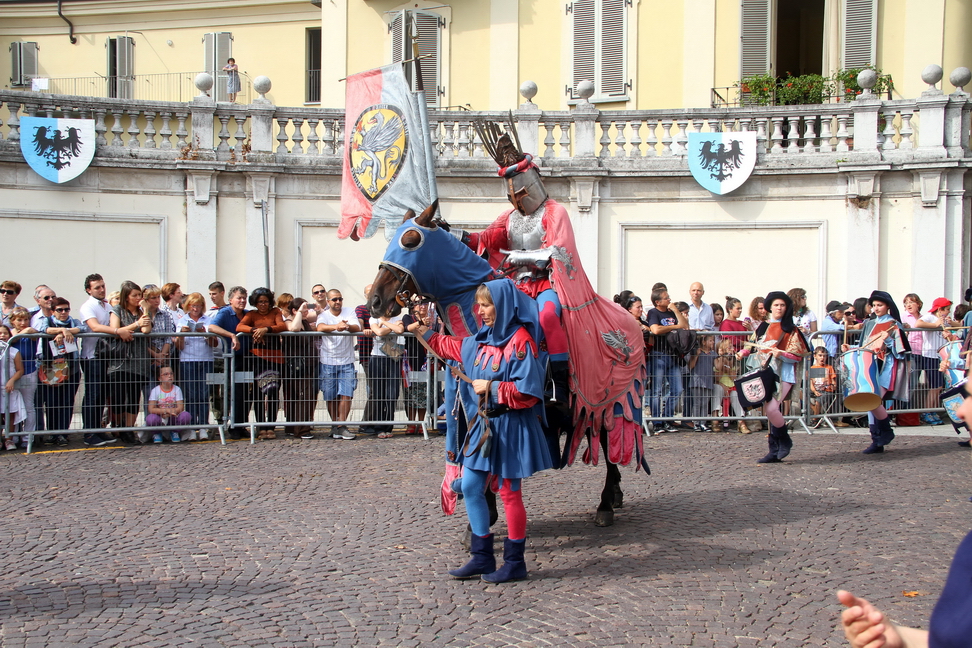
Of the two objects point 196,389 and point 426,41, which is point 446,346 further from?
point 426,41

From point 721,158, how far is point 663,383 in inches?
204

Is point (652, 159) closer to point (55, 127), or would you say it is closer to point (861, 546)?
point (55, 127)

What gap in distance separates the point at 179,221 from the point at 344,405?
5.88 metres

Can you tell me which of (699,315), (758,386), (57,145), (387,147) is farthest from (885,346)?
(57,145)

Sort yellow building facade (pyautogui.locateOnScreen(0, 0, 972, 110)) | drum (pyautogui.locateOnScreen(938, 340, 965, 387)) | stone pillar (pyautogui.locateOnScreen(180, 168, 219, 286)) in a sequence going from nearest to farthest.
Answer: drum (pyautogui.locateOnScreen(938, 340, 965, 387)), stone pillar (pyautogui.locateOnScreen(180, 168, 219, 286)), yellow building facade (pyautogui.locateOnScreen(0, 0, 972, 110))

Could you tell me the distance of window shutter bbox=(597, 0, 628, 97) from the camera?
67.0ft

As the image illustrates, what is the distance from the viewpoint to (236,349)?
1059cm

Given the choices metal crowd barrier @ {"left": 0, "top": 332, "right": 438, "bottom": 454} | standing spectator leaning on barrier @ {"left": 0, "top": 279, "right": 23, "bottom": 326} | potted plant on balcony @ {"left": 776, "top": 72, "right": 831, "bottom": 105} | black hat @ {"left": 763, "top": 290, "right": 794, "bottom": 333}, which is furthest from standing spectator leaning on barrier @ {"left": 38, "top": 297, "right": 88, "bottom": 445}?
potted plant on balcony @ {"left": 776, "top": 72, "right": 831, "bottom": 105}

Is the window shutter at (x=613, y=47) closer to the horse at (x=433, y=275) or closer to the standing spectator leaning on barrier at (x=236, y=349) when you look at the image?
the standing spectator leaning on barrier at (x=236, y=349)

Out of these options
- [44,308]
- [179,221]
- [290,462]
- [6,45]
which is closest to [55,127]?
[179,221]

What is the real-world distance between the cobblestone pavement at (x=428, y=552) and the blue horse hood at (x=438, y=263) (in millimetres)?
1648

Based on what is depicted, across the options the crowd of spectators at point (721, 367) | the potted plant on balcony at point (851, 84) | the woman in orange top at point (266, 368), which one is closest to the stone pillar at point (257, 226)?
the woman in orange top at point (266, 368)

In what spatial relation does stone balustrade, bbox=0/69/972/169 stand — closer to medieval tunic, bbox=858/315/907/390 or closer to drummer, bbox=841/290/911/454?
drummer, bbox=841/290/911/454

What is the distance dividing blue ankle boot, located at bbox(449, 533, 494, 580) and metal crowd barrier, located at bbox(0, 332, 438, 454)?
5331 mm
